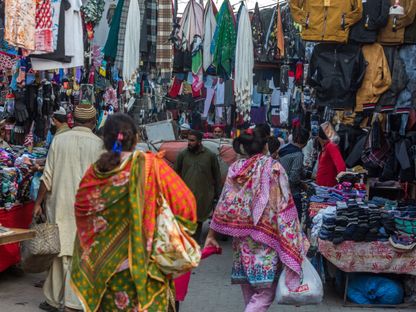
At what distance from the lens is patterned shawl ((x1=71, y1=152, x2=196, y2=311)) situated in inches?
152

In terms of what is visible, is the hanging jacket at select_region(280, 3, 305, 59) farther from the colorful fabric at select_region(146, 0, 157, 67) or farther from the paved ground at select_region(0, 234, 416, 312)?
the paved ground at select_region(0, 234, 416, 312)

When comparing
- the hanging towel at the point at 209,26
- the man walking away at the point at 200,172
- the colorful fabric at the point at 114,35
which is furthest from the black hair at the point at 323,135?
the colorful fabric at the point at 114,35

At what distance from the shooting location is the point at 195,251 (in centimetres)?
397

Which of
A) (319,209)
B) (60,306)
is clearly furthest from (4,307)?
(319,209)

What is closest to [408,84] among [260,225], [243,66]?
[243,66]

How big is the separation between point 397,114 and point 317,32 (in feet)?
4.46

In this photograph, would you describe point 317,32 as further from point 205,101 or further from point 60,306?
point 205,101

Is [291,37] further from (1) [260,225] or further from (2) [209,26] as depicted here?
(1) [260,225]

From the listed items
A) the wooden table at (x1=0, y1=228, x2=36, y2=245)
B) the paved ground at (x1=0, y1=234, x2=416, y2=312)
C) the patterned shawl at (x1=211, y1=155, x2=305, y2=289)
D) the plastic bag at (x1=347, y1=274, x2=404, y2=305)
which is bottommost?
the paved ground at (x1=0, y1=234, x2=416, y2=312)

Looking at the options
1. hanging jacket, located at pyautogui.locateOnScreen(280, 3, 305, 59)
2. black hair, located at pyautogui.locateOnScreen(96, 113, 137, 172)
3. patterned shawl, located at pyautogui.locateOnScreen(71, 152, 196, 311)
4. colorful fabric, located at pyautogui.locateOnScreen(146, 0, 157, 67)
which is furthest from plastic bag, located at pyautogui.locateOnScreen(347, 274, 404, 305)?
hanging jacket, located at pyautogui.locateOnScreen(280, 3, 305, 59)

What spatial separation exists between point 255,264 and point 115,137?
5.99 feet

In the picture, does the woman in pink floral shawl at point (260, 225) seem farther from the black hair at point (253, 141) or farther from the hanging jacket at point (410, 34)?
the hanging jacket at point (410, 34)

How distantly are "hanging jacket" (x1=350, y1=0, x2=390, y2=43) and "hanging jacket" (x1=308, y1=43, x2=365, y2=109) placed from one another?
0.54 feet

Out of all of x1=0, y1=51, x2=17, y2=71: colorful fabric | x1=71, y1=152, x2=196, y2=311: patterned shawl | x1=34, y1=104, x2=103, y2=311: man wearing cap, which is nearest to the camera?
x1=71, y1=152, x2=196, y2=311: patterned shawl
